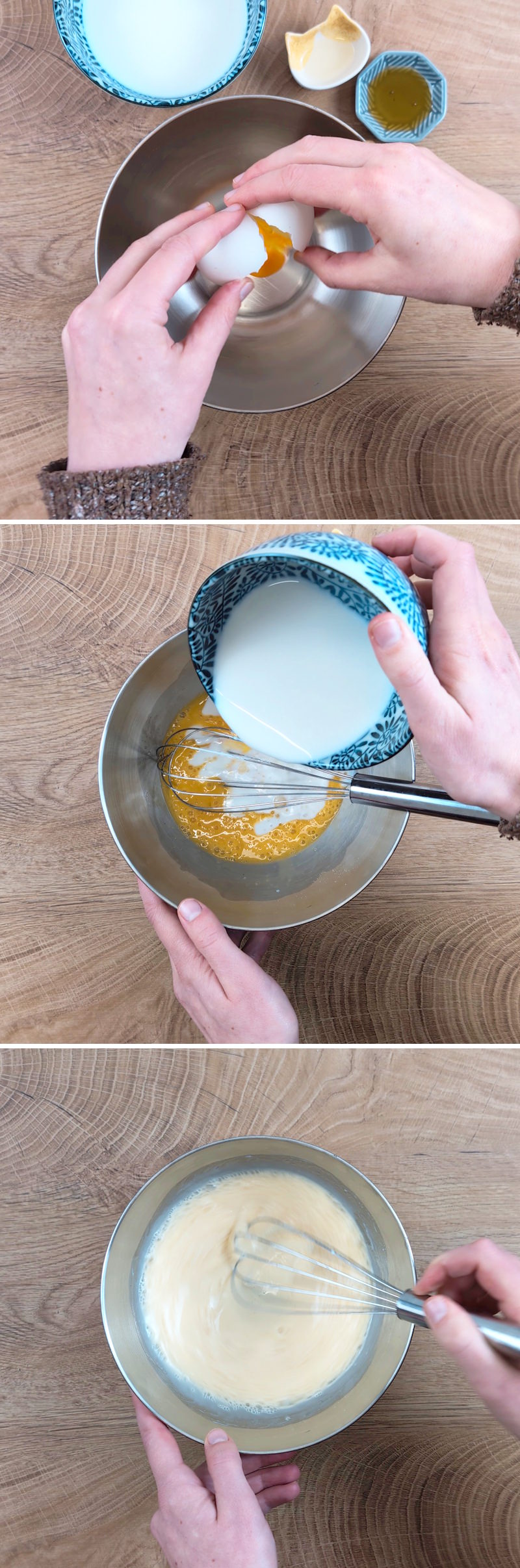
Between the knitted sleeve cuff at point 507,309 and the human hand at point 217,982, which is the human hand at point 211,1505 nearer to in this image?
the human hand at point 217,982

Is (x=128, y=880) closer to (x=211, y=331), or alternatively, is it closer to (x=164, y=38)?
(x=211, y=331)

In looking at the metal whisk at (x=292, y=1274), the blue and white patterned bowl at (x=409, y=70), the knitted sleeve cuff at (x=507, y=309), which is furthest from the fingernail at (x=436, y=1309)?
the blue and white patterned bowl at (x=409, y=70)

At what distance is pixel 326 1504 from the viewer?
2.11ft

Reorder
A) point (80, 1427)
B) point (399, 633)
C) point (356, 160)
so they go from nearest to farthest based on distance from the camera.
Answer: point (399, 633) < point (356, 160) < point (80, 1427)

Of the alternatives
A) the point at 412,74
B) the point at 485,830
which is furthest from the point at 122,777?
the point at 412,74

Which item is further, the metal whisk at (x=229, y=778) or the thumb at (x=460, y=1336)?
the metal whisk at (x=229, y=778)

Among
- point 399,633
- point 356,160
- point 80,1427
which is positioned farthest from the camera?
point 80,1427

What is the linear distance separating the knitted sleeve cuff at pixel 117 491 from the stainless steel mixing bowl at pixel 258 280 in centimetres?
11

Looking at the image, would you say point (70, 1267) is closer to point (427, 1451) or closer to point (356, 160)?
point (427, 1451)

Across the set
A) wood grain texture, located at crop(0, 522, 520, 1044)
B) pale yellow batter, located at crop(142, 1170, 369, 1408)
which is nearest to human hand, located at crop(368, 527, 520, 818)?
wood grain texture, located at crop(0, 522, 520, 1044)

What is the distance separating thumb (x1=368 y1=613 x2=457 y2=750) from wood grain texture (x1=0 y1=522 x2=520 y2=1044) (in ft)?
0.54

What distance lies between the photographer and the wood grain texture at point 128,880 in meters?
0.64

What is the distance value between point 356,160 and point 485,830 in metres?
0.46

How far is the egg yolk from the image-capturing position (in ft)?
1.93
